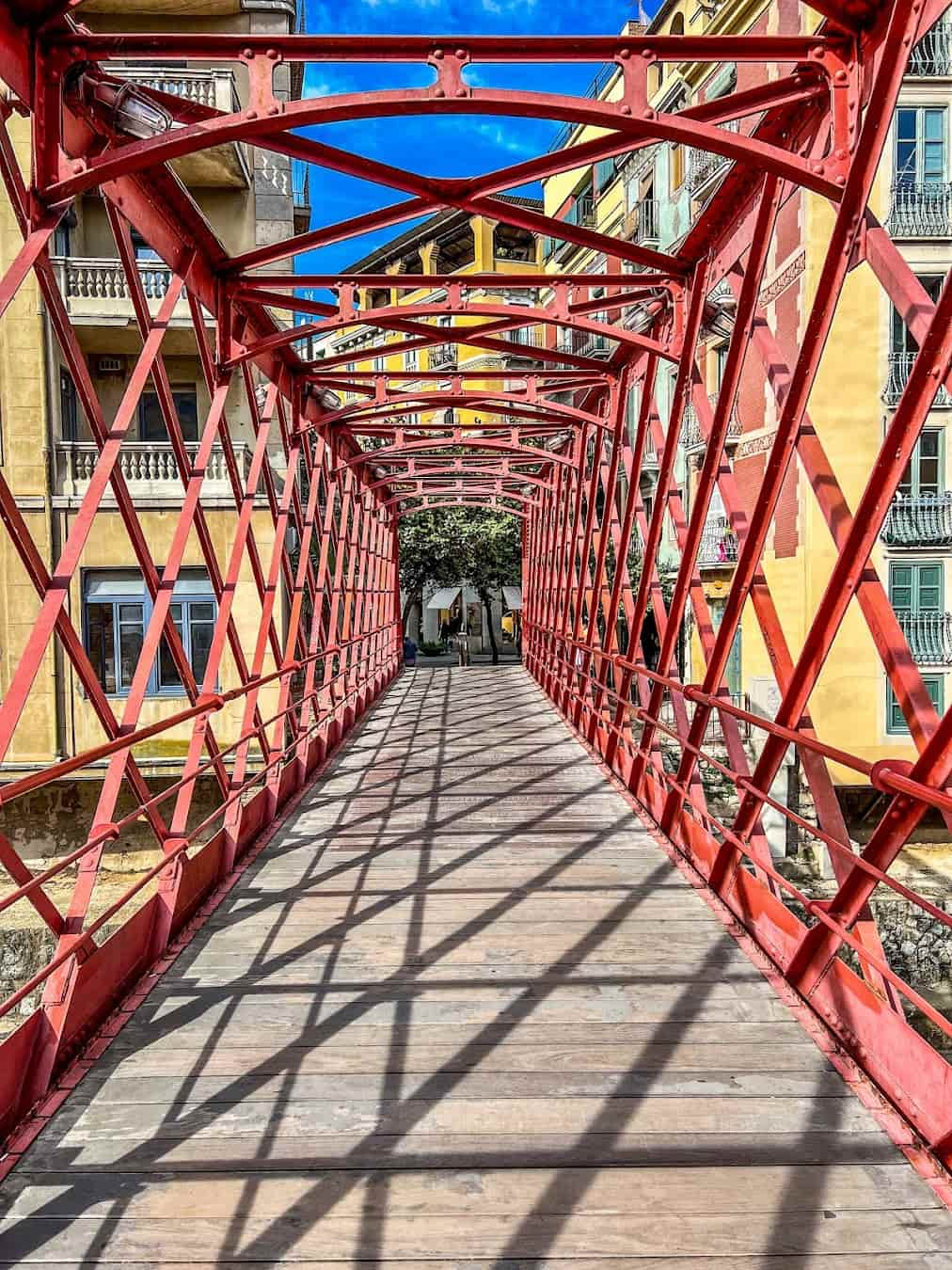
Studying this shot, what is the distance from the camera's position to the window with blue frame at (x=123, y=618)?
15.9 metres

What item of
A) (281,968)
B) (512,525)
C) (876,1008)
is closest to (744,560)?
(876,1008)

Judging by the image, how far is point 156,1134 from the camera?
10.4 ft

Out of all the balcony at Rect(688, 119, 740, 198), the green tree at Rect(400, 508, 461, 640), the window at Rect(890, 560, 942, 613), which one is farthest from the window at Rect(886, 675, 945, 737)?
the green tree at Rect(400, 508, 461, 640)

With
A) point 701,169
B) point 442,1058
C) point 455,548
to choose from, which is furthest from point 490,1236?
point 455,548

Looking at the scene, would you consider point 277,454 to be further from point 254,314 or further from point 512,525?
point 512,525

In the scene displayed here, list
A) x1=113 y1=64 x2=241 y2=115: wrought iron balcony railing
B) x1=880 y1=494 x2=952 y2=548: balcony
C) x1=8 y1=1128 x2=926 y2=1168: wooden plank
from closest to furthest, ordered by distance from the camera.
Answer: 1. x1=8 y1=1128 x2=926 y2=1168: wooden plank
2. x1=113 y1=64 x2=241 y2=115: wrought iron balcony railing
3. x1=880 y1=494 x2=952 y2=548: balcony

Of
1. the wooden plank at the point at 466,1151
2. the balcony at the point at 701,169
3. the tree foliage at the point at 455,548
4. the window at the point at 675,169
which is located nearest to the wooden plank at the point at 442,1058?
the wooden plank at the point at 466,1151

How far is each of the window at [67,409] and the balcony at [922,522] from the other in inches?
507

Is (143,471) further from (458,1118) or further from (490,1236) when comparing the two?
(490,1236)

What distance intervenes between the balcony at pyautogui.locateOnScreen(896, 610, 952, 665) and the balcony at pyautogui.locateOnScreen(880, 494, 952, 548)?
1.19 m

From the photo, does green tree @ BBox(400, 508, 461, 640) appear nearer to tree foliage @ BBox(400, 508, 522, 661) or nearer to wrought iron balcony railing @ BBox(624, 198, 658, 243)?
tree foliage @ BBox(400, 508, 522, 661)

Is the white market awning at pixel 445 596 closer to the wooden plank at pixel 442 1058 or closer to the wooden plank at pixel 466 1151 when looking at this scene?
the wooden plank at pixel 442 1058

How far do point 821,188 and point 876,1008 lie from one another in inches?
117

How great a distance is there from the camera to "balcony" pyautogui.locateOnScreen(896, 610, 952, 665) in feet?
56.0
